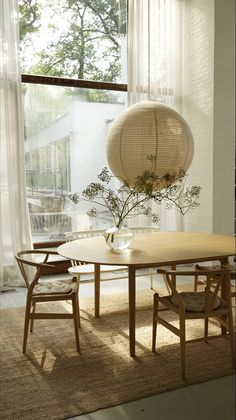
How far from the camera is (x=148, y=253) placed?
268 centimetres

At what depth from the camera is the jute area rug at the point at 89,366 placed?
6.89 feet

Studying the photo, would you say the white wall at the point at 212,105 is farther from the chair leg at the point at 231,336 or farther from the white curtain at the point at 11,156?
the chair leg at the point at 231,336

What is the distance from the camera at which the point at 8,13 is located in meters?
4.12

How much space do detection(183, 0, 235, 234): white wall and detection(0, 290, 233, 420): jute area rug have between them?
1963 millimetres

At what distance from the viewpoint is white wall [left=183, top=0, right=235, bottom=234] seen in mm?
4570

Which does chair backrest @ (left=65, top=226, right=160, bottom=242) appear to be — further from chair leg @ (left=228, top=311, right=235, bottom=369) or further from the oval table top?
chair leg @ (left=228, top=311, right=235, bottom=369)

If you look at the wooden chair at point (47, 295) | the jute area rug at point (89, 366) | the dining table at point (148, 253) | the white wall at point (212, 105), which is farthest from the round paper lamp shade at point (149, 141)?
the white wall at point (212, 105)

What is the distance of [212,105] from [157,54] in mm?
973

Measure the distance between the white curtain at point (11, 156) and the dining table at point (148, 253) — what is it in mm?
1421

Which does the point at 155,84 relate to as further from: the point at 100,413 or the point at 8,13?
the point at 100,413

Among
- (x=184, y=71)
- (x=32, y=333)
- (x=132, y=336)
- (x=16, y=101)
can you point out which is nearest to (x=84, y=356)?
(x=132, y=336)

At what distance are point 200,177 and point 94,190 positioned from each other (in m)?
2.77

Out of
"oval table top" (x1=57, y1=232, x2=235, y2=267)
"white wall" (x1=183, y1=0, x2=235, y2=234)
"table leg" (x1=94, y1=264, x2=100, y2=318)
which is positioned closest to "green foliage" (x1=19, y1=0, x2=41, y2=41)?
"white wall" (x1=183, y1=0, x2=235, y2=234)

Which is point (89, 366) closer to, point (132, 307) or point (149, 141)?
point (132, 307)
